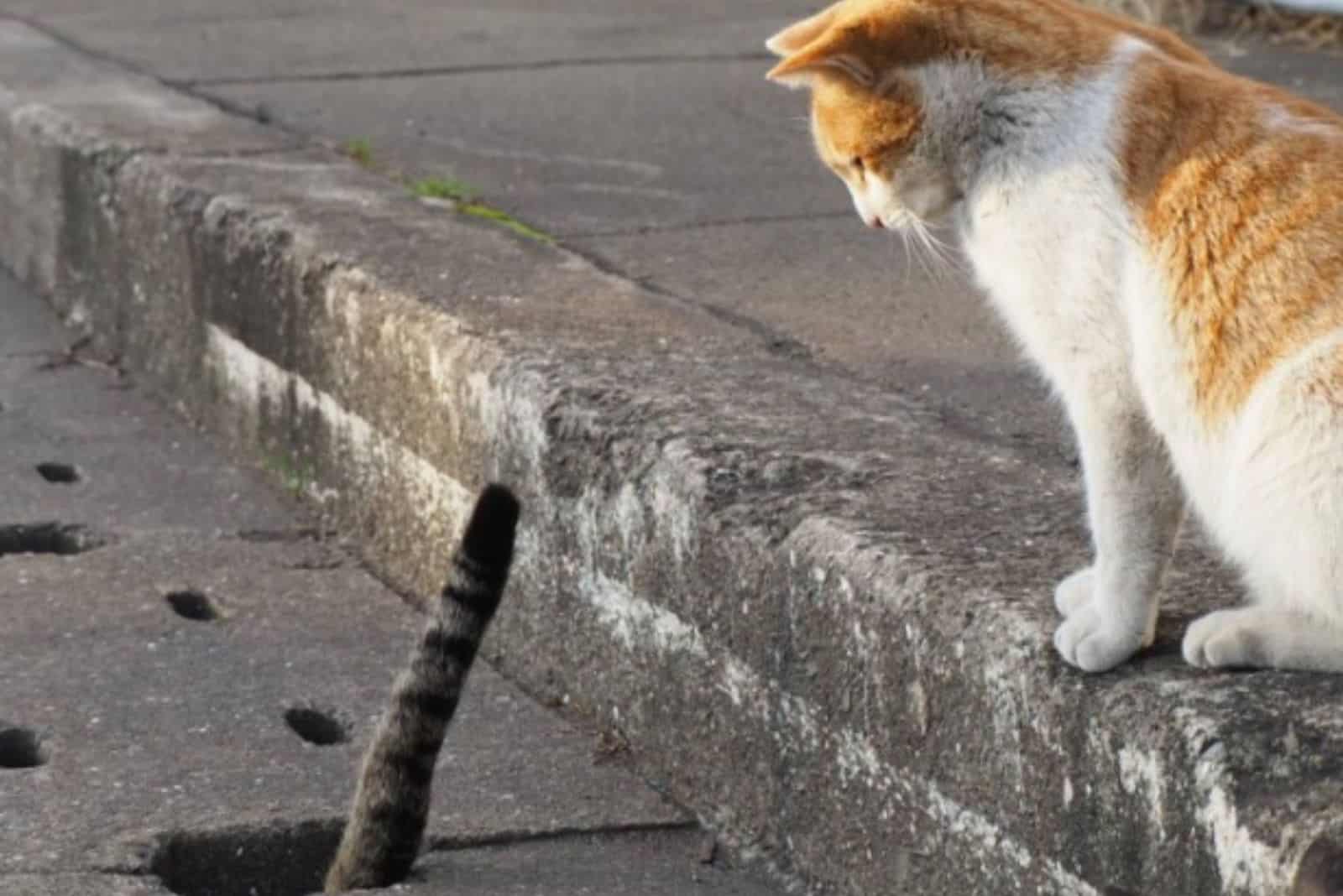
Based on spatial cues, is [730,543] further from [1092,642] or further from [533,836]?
[1092,642]

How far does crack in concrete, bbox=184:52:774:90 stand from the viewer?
6398 millimetres

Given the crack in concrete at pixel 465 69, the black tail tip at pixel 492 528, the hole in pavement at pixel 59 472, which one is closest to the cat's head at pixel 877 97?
the black tail tip at pixel 492 528

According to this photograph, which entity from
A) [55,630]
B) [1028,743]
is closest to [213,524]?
[55,630]

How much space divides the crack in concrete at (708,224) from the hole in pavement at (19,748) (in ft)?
5.96

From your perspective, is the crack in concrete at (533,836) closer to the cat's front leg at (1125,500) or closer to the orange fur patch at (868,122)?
the cat's front leg at (1125,500)

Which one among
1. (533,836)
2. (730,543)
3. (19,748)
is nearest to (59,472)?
(19,748)

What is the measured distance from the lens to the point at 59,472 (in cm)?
466

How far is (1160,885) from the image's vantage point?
249 centimetres

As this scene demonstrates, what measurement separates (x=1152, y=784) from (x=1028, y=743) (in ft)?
0.75

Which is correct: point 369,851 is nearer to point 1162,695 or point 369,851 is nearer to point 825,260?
point 1162,695

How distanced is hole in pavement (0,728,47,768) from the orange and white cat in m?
1.42

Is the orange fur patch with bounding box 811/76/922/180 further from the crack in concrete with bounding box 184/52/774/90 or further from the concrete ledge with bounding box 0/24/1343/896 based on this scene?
the crack in concrete with bounding box 184/52/774/90

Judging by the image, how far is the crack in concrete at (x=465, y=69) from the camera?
640 cm

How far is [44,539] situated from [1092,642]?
2.32m
